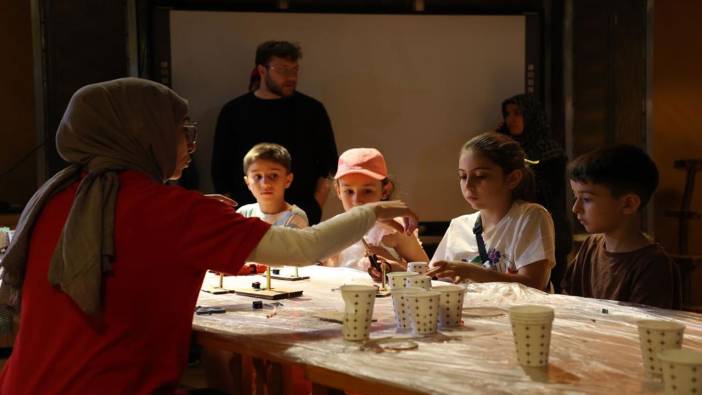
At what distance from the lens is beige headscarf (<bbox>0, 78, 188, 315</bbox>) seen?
5.32 feet

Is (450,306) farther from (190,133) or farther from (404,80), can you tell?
(404,80)

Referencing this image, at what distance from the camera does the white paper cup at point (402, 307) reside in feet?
5.75

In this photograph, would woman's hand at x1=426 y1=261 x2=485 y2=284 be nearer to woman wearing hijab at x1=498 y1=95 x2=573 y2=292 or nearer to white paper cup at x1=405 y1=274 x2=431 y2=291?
white paper cup at x1=405 y1=274 x2=431 y2=291

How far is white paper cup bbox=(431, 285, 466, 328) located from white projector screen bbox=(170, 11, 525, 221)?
3412 mm

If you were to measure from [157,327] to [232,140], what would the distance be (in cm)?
296

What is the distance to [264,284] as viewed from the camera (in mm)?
2559

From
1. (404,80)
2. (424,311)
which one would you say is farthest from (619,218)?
(404,80)

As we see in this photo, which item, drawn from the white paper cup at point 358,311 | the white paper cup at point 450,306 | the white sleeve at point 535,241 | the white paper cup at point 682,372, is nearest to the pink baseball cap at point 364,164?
the white sleeve at point 535,241

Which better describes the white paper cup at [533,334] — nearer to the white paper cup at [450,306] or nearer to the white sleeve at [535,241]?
the white paper cup at [450,306]

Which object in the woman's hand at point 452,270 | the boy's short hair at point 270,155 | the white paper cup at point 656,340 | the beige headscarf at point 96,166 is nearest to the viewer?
the white paper cup at point 656,340

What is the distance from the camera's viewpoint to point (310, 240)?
1.80 m

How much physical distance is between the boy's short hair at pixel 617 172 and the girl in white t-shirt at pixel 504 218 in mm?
319

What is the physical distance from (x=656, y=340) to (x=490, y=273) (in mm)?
1104

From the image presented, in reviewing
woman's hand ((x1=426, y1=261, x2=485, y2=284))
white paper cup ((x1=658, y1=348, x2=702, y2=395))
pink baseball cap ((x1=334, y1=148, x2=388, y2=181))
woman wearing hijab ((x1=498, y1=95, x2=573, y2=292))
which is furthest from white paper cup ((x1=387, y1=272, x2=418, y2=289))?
woman wearing hijab ((x1=498, y1=95, x2=573, y2=292))
